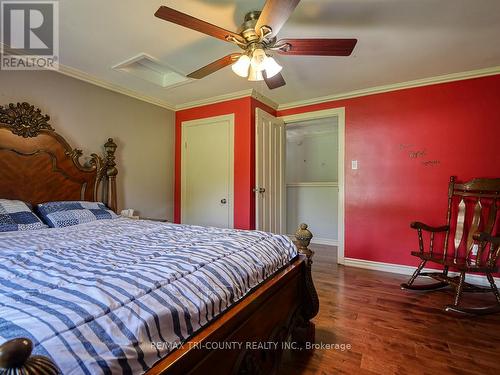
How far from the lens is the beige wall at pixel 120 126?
2496 millimetres

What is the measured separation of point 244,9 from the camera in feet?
5.70

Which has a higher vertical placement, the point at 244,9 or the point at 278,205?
the point at 244,9

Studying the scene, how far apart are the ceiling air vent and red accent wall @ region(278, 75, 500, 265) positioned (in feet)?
6.64

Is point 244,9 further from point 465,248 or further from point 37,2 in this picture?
point 465,248

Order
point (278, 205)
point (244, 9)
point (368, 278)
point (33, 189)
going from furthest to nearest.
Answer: point (278, 205)
point (368, 278)
point (33, 189)
point (244, 9)

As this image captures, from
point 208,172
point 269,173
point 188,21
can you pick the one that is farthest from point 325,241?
point 188,21

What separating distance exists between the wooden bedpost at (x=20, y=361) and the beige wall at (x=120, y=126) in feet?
9.19

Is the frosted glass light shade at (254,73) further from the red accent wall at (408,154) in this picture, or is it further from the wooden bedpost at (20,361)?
the red accent wall at (408,154)

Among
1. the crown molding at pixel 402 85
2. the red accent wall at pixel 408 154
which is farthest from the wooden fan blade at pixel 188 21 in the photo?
the red accent wall at pixel 408 154

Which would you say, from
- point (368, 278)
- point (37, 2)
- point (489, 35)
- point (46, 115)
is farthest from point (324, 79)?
point (46, 115)

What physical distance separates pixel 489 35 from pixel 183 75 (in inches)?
108

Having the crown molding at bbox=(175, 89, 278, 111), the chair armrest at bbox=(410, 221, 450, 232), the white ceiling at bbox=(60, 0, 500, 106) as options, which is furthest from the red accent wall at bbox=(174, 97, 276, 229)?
the chair armrest at bbox=(410, 221, 450, 232)

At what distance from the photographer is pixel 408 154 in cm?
304

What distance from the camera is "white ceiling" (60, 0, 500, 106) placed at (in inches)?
68.7
